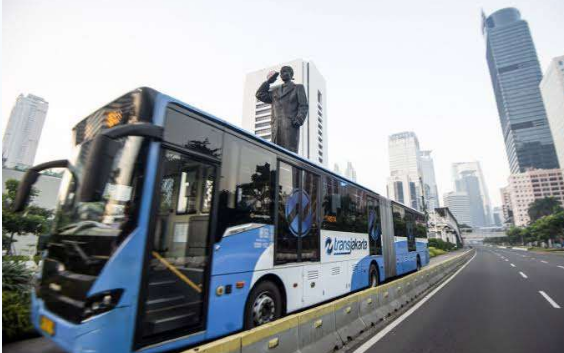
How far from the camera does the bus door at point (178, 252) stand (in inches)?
136

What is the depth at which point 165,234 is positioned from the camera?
368 cm

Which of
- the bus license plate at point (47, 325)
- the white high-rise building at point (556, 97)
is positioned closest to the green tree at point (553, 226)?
the bus license plate at point (47, 325)

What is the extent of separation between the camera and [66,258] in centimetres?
355

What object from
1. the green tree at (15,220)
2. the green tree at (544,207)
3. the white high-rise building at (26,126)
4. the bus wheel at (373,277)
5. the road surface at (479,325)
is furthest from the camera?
the green tree at (544,207)

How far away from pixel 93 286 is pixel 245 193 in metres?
2.52

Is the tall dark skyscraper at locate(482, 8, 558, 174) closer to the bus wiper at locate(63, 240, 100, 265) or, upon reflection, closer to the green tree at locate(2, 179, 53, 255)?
the green tree at locate(2, 179, 53, 255)

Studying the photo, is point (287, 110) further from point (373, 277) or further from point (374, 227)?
point (373, 277)

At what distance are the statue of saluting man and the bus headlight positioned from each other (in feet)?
27.5

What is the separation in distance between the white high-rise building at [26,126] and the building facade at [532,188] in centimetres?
19187

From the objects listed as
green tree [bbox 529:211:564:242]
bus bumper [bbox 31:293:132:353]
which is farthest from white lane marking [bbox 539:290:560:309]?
green tree [bbox 529:211:564:242]

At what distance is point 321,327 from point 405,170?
199939 mm

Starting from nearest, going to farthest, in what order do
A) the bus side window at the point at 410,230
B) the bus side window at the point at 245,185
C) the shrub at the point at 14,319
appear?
the bus side window at the point at 245,185, the shrub at the point at 14,319, the bus side window at the point at 410,230

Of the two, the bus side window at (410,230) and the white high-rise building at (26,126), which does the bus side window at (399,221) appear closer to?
the bus side window at (410,230)

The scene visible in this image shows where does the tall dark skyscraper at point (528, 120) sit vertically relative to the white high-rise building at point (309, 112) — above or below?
above
